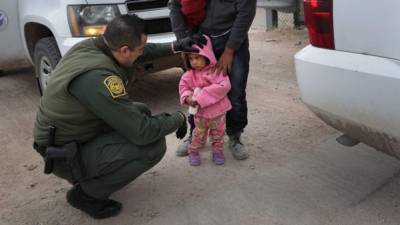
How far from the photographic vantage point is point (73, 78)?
2662 mm

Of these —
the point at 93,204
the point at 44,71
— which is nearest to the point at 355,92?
the point at 93,204

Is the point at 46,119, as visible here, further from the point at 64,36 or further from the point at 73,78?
the point at 64,36

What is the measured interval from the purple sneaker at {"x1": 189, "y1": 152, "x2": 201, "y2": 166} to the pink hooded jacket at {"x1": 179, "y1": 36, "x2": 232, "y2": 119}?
352mm

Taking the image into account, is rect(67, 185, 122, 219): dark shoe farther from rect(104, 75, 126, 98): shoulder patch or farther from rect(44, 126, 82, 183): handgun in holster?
rect(104, 75, 126, 98): shoulder patch

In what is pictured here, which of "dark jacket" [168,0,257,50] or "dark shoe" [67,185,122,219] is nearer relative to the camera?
"dark shoe" [67,185,122,219]

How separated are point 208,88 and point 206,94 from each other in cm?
4

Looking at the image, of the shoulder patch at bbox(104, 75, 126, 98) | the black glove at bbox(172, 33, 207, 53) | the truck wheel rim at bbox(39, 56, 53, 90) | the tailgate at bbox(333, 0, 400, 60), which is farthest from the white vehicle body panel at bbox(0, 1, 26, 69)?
the tailgate at bbox(333, 0, 400, 60)

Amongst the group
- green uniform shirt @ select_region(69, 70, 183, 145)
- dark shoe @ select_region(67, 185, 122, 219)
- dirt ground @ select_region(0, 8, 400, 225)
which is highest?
green uniform shirt @ select_region(69, 70, 183, 145)

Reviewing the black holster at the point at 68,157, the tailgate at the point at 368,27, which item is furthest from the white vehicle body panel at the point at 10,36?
the tailgate at the point at 368,27

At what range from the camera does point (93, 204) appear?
301 cm

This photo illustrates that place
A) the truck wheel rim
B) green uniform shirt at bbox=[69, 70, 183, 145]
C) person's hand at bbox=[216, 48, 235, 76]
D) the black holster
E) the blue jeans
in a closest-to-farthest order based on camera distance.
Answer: green uniform shirt at bbox=[69, 70, 183, 145], the black holster, person's hand at bbox=[216, 48, 235, 76], the blue jeans, the truck wheel rim

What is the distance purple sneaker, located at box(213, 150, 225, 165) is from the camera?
361 centimetres

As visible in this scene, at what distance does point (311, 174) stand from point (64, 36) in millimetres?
2474

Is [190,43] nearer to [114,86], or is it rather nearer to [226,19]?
[226,19]
